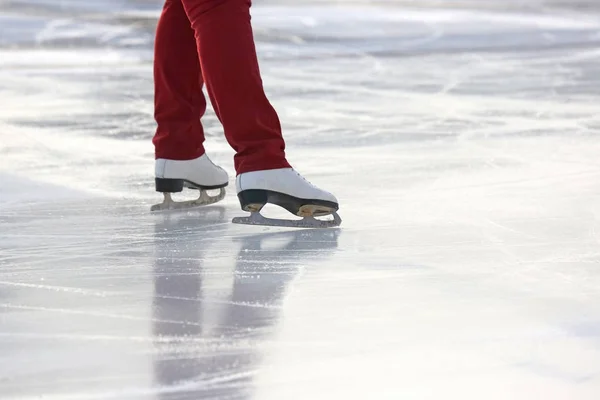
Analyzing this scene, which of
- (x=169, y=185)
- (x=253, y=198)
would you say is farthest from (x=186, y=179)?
(x=253, y=198)

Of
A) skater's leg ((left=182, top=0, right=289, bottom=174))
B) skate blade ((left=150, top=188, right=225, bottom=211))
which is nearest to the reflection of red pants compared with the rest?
skater's leg ((left=182, top=0, right=289, bottom=174))

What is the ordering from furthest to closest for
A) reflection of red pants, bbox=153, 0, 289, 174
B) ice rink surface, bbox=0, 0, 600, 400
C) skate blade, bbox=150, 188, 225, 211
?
skate blade, bbox=150, 188, 225, 211, reflection of red pants, bbox=153, 0, 289, 174, ice rink surface, bbox=0, 0, 600, 400

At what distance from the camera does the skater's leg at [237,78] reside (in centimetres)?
195

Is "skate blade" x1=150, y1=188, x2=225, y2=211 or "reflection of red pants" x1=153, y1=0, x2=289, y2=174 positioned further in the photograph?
"skate blade" x1=150, y1=188, x2=225, y2=211

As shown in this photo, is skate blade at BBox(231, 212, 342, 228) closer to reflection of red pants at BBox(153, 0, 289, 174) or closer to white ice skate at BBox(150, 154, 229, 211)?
reflection of red pants at BBox(153, 0, 289, 174)

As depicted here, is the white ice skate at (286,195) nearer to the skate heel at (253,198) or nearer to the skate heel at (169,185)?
the skate heel at (253,198)

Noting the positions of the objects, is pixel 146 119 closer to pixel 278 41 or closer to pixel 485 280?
pixel 485 280

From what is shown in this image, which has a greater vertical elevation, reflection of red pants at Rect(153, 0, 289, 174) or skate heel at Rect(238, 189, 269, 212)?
reflection of red pants at Rect(153, 0, 289, 174)

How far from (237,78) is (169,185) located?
33 cm

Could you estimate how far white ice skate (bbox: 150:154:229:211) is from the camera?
2201 mm

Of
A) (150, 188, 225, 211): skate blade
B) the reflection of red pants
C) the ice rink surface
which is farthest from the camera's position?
(150, 188, 225, 211): skate blade

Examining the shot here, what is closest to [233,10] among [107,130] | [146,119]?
[107,130]

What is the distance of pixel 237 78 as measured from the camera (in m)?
1.95

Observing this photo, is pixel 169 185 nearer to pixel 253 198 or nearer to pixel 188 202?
pixel 188 202
